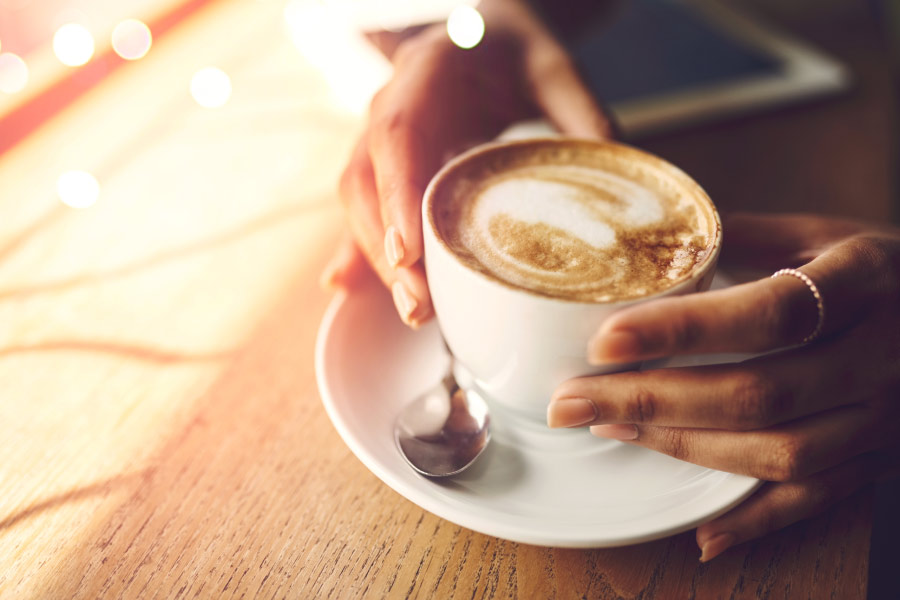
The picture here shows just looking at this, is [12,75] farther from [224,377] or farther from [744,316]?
[744,316]

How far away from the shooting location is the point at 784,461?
590 millimetres

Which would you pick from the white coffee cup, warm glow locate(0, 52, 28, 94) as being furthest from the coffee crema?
warm glow locate(0, 52, 28, 94)

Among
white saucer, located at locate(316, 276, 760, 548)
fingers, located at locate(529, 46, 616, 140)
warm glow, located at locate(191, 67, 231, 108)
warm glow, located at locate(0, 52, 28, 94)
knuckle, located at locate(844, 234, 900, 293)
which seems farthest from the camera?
warm glow, located at locate(191, 67, 231, 108)

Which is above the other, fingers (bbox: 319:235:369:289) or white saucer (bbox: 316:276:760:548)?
fingers (bbox: 319:235:369:289)

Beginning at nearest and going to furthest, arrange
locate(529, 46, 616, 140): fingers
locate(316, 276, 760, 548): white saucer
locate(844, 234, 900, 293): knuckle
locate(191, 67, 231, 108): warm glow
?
locate(316, 276, 760, 548): white saucer, locate(844, 234, 900, 293): knuckle, locate(529, 46, 616, 140): fingers, locate(191, 67, 231, 108): warm glow

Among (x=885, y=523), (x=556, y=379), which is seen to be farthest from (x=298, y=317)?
(x=885, y=523)

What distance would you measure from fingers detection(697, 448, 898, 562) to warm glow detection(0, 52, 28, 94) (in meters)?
1.35

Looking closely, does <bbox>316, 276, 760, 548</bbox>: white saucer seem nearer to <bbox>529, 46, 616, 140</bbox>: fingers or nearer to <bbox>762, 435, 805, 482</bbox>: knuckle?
<bbox>762, 435, 805, 482</bbox>: knuckle

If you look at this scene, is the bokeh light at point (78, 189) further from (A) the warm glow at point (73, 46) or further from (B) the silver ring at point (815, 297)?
(B) the silver ring at point (815, 297)

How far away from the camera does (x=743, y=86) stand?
139cm

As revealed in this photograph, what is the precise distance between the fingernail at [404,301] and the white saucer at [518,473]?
73 millimetres

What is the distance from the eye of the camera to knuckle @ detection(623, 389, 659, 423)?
23.8 inches

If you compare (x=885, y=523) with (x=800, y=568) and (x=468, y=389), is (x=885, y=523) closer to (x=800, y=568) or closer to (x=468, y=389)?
(x=800, y=568)

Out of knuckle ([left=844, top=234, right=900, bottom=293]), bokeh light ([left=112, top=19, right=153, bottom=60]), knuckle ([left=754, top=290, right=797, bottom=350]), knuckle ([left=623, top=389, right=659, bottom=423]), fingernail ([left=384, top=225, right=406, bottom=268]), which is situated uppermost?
bokeh light ([left=112, top=19, right=153, bottom=60])
